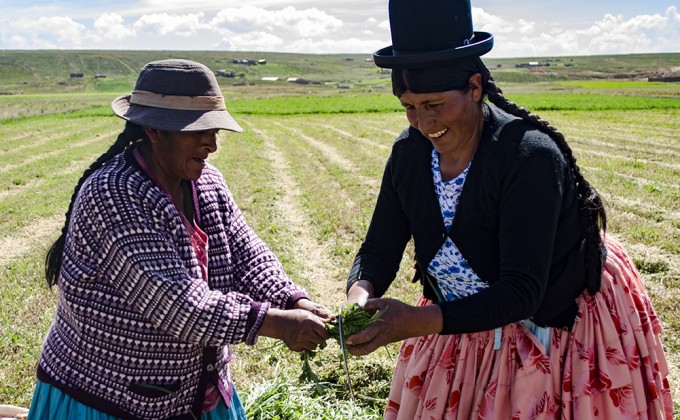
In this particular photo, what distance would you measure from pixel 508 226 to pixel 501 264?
0.14 meters

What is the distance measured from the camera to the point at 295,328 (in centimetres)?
236

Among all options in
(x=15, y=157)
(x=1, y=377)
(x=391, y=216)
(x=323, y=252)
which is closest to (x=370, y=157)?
(x=323, y=252)

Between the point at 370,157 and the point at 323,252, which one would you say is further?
the point at 370,157

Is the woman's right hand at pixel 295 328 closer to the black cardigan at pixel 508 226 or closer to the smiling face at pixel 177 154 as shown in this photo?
the black cardigan at pixel 508 226

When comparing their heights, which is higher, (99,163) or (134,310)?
(99,163)

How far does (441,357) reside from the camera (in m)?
2.43

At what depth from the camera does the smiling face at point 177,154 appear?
234 cm

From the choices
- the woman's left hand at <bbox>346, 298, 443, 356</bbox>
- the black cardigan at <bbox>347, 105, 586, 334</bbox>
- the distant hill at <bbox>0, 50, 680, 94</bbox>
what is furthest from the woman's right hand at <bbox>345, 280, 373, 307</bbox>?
the distant hill at <bbox>0, 50, 680, 94</bbox>

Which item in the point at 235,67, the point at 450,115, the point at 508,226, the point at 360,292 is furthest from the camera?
the point at 235,67

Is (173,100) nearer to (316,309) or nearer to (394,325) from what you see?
(316,309)

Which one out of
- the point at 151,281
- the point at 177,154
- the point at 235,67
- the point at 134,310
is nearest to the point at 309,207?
the point at 177,154

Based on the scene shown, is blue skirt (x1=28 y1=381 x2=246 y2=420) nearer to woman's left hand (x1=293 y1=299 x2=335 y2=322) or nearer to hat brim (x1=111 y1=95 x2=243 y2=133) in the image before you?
woman's left hand (x1=293 y1=299 x2=335 y2=322)

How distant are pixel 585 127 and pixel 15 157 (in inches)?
739

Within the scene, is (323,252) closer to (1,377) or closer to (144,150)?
(1,377)
